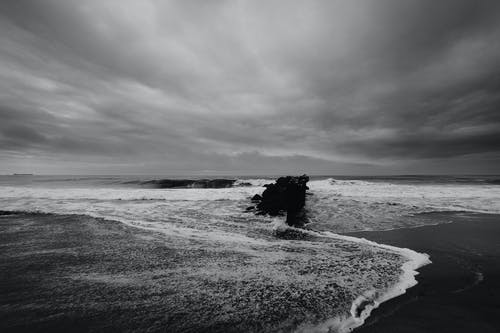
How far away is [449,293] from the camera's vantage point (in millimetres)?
3592

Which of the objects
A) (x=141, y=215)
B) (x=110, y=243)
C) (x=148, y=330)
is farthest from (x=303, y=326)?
(x=141, y=215)

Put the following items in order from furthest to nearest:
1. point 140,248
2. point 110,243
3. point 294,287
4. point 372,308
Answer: point 110,243 → point 140,248 → point 294,287 → point 372,308

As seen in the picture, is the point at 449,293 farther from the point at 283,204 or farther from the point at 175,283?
the point at 283,204

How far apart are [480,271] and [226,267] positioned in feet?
14.6

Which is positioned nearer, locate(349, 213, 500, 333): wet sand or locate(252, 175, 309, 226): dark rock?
locate(349, 213, 500, 333): wet sand

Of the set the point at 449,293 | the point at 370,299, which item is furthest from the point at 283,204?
the point at 370,299

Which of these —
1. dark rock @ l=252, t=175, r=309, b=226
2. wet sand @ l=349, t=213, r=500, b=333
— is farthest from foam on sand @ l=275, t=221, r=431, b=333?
dark rock @ l=252, t=175, r=309, b=226

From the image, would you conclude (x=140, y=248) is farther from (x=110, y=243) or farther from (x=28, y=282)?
(x=28, y=282)

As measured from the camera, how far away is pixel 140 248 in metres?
5.53

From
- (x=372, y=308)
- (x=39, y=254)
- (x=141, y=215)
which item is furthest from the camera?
(x=141, y=215)

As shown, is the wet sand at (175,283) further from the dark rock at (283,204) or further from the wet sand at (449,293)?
the dark rock at (283,204)

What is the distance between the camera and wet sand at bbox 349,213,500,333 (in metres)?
2.82

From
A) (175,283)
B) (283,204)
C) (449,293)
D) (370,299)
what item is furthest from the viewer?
(283,204)

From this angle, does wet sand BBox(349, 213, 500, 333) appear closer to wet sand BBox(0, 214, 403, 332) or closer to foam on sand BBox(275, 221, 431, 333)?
foam on sand BBox(275, 221, 431, 333)
